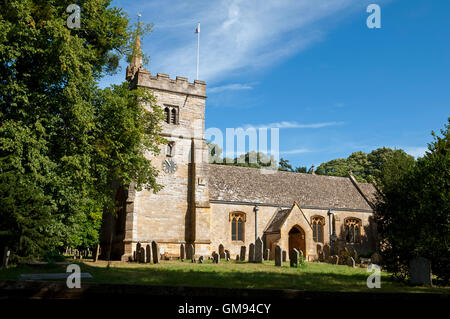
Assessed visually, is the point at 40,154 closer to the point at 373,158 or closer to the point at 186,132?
the point at 186,132

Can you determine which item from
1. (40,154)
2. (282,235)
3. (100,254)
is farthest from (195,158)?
(40,154)

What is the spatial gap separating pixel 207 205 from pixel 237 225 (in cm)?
526

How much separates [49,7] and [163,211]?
1518 cm

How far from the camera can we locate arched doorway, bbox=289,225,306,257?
3042cm

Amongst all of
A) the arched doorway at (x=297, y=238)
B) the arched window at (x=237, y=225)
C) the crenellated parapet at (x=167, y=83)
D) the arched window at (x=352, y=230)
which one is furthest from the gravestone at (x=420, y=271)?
the arched window at (x=352, y=230)

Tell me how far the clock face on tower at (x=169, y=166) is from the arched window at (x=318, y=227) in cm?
1432

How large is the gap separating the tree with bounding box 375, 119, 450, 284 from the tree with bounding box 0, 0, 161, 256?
11787 millimetres

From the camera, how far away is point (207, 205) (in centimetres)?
2727

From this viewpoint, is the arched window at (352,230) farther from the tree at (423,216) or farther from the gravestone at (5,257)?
the gravestone at (5,257)

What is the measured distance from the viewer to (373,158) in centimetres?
6888

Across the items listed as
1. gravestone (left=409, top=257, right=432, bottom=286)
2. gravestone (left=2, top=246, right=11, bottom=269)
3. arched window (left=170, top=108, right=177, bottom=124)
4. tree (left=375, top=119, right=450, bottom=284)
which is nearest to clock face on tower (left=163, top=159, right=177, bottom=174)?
arched window (left=170, top=108, right=177, bottom=124)

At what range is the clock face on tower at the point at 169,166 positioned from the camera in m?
27.3

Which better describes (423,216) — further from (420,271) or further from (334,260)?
(334,260)

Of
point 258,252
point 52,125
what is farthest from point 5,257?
point 258,252
